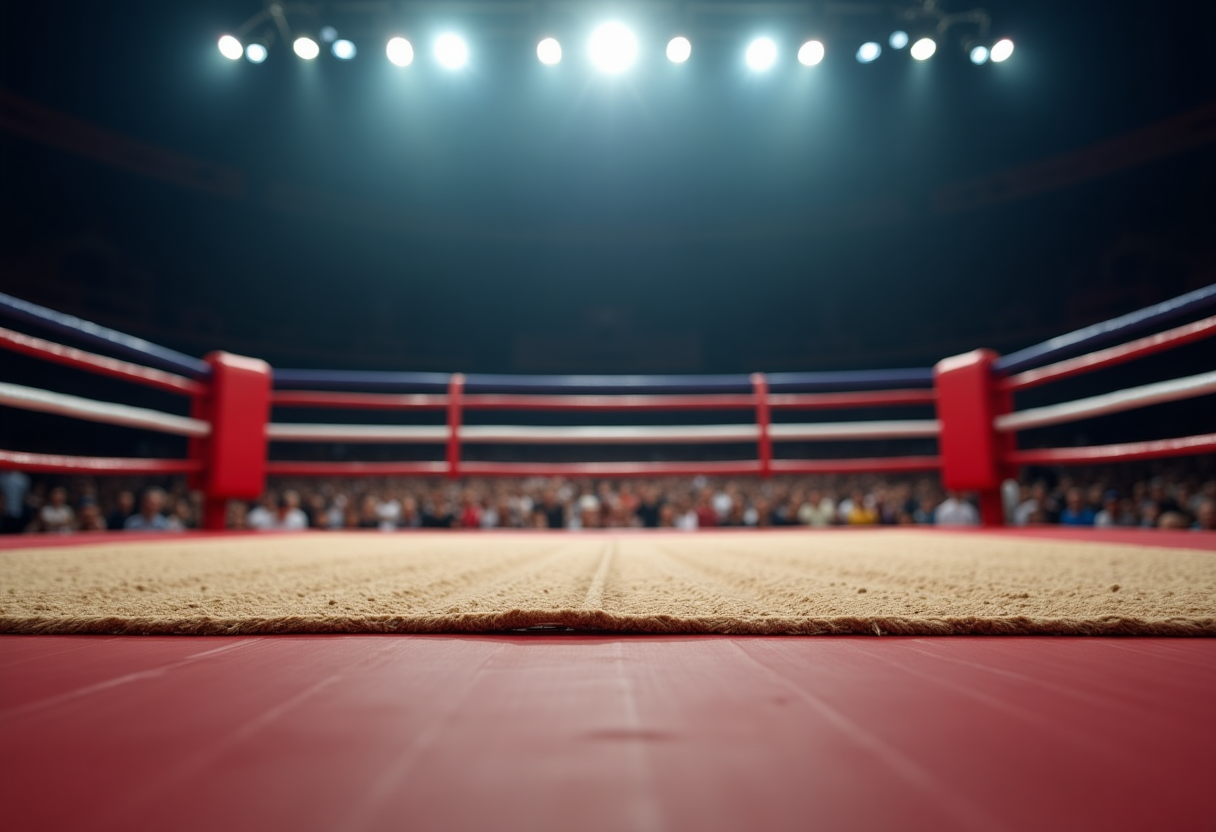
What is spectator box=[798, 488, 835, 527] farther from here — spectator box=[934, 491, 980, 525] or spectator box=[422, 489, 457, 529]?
spectator box=[422, 489, 457, 529]

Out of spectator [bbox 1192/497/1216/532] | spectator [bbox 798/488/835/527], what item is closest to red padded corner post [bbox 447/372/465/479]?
spectator [bbox 798/488/835/527]

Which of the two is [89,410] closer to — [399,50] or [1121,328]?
[1121,328]

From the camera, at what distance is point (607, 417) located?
8.91 meters

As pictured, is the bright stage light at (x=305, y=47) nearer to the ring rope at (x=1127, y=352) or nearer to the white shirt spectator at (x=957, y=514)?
the ring rope at (x=1127, y=352)

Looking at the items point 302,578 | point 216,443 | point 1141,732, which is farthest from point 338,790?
point 216,443

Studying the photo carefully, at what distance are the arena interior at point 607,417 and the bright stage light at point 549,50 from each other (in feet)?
0.13

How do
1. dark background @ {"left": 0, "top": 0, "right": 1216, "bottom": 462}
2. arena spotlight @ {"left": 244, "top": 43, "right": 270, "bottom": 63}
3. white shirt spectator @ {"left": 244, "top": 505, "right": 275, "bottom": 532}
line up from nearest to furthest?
1. white shirt spectator @ {"left": 244, "top": 505, "right": 275, "bottom": 532}
2. arena spotlight @ {"left": 244, "top": 43, "right": 270, "bottom": 63}
3. dark background @ {"left": 0, "top": 0, "right": 1216, "bottom": 462}

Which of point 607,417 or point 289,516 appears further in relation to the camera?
point 607,417

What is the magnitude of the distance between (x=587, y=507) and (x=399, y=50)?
4519 millimetres

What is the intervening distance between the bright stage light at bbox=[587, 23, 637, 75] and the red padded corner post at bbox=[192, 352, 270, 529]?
14.9 feet

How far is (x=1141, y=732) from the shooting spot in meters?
0.36

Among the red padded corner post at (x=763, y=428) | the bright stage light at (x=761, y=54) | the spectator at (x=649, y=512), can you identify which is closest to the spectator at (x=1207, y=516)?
the red padded corner post at (x=763, y=428)

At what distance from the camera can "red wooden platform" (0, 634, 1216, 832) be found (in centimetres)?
26

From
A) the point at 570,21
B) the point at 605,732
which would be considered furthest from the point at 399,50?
the point at 605,732
